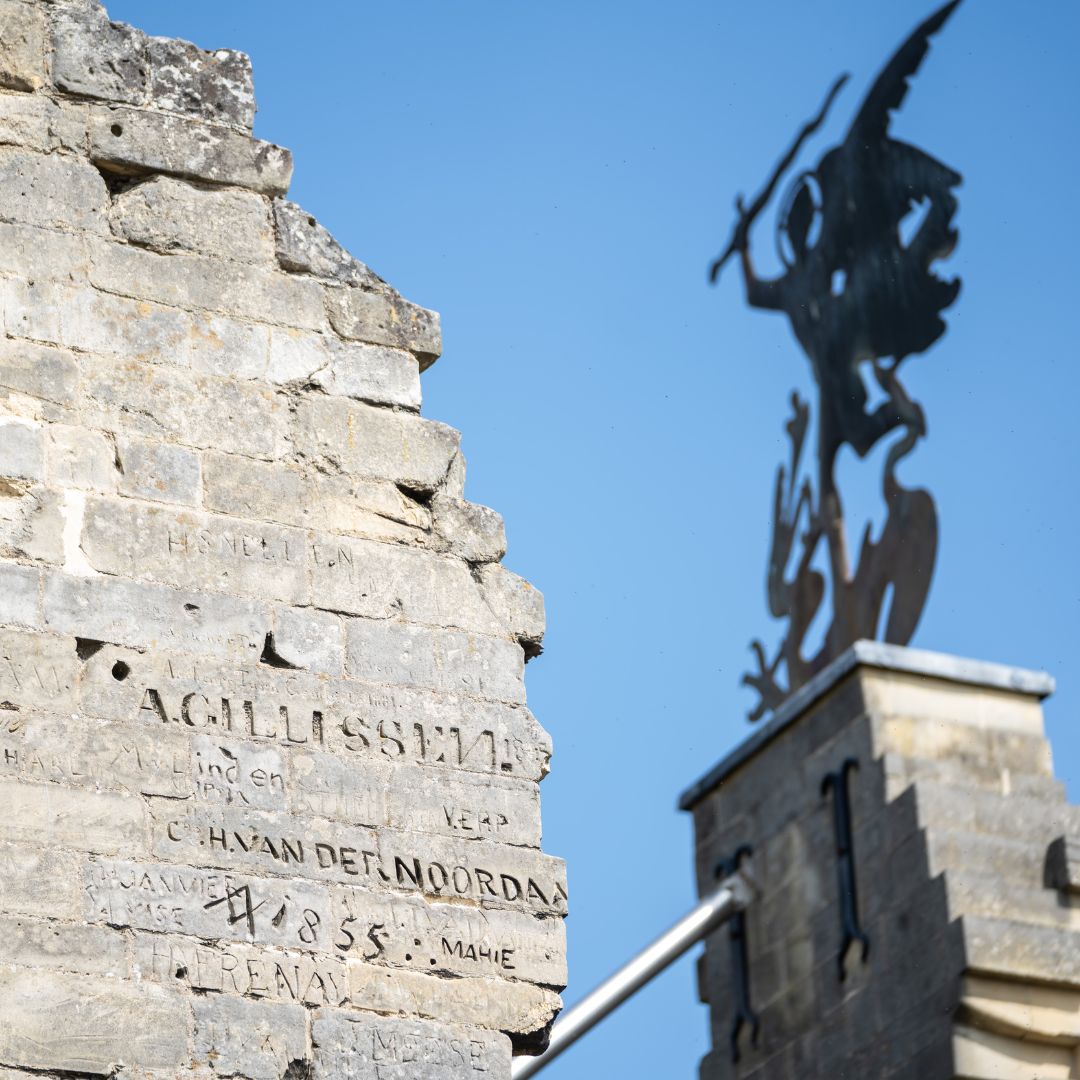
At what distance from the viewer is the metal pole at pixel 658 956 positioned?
28.9 feet

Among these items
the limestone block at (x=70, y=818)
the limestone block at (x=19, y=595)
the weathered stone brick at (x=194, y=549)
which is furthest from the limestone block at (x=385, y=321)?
the limestone block at (x=70, y=818)

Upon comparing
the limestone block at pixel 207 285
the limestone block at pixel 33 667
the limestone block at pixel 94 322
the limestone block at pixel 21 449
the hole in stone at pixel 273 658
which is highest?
the limestone block at pixel 207 285

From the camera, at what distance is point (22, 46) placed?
550cm

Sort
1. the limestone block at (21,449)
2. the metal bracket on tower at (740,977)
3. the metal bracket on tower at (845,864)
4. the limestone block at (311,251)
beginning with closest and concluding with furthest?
the limestone block at (21,449), the limestone block at (311,251), the metal bracket on tower at (845,864), the metal bracket on tower at (740,977)

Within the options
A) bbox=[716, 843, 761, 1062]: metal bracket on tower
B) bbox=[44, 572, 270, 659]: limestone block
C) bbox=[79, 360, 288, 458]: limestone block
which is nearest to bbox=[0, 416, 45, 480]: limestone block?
bbox=[79, 360, 288, 458]: limestone block

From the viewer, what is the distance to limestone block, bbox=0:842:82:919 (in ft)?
15.3

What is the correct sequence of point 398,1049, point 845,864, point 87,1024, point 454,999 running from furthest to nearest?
point 845,864
point 454,999
point 398,1049
point 87,1024

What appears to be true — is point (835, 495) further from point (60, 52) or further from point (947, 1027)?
point (60, 52)

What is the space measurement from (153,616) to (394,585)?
22.7 inches

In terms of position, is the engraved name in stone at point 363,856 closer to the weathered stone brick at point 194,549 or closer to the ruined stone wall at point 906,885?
the weathered stone brick at point 194,549

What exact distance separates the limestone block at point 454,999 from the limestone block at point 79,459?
3.81ft

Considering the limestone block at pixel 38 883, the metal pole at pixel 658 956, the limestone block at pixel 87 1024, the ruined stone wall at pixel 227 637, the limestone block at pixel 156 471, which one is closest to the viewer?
the limestone block at pixel 87 1024

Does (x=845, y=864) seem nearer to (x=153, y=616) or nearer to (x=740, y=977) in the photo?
(x=740, y=977)

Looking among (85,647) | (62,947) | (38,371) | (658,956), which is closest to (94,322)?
(38,371)
